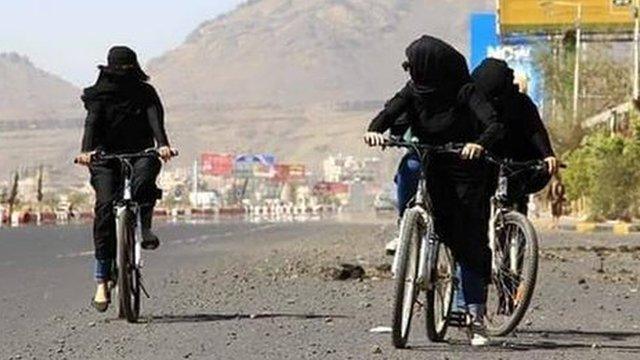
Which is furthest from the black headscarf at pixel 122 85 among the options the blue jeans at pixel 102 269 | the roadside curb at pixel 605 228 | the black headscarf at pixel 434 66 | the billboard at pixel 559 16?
the billboard at pixel 559 16

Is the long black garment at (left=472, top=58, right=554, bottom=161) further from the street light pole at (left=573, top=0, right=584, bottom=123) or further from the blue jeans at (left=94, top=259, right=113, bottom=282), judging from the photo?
the street light pole at (left=573, top=0, right=584, bottom=123)

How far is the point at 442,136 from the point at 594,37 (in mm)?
74878

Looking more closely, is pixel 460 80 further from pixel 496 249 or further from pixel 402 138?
pixel 496 249

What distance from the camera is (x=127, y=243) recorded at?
34.9 ft

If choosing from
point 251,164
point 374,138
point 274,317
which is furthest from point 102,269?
point 251,164

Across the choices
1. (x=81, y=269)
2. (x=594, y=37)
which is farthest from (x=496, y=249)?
(x=594, y=37)

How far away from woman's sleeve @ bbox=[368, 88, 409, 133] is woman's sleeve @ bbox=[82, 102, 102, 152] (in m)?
2.64

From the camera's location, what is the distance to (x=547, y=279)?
633 inches

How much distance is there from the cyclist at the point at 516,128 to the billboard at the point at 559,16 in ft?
216

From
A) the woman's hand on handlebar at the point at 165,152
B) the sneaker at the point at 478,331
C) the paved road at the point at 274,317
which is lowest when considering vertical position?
the paved road at the point at 274,317

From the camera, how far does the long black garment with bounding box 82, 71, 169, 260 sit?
1080cm

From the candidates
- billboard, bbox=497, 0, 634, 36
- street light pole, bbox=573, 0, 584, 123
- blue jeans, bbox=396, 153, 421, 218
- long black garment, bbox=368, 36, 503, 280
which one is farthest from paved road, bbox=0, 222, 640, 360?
billboard, bbox=497, 0, 634, 36

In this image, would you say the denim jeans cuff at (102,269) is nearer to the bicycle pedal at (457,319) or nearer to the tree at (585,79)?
the bicycle pedal at (457,319)

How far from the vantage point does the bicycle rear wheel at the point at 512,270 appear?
9.36m
